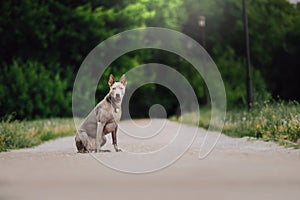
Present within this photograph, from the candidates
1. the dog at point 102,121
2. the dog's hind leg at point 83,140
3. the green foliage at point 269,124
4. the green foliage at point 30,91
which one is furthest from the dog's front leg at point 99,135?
the green foliage at point 30,91

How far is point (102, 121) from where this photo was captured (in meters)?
11.3

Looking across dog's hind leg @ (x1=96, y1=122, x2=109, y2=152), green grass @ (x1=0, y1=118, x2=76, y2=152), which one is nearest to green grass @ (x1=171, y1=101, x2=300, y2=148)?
dog's hind leg @ (x1=96, y1=122, x2=109, y2=152)

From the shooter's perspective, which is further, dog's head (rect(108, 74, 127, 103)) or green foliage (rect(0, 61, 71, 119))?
green foliage (rect(0, 61, 71, 119))

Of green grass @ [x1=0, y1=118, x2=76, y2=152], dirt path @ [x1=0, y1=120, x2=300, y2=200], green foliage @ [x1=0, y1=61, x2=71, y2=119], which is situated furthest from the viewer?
green foliage @ [x1=0, y1=61, x2=71, y2=119]

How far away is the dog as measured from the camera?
36.2ft

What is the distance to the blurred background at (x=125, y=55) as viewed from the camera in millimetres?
29594

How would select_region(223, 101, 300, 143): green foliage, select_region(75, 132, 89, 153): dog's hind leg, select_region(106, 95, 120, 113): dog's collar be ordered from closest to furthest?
select_region(106, 95, 120, 113): dog's collar, select_region(75, 132, 89, 153): dog's hind leg, select_region(223, 101, 300, 143): green foliage

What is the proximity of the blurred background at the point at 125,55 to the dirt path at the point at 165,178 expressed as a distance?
10.7 metres

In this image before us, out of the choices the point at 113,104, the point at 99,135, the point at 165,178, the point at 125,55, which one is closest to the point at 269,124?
the point at 113,104

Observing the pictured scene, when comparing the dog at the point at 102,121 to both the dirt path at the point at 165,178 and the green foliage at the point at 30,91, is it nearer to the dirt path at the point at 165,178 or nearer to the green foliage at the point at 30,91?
the dirt path at the point at 165,178

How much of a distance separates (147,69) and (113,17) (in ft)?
26.3

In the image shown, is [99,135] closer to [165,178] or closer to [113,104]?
[113,104]

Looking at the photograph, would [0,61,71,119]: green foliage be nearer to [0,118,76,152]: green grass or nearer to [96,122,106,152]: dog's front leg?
[0,118,76,152]: green grass

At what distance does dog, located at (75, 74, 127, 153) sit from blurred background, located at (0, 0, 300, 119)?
1106 centimetres
